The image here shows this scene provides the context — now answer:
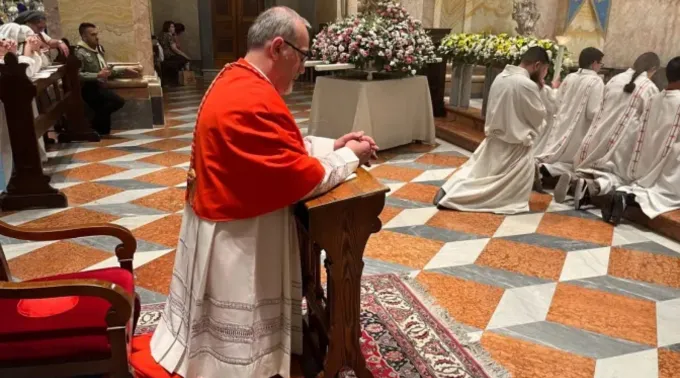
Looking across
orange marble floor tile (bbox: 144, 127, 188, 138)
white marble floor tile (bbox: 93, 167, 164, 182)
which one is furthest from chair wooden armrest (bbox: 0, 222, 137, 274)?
orange marble floor tile (bbox: 144, 127, 188, 138)

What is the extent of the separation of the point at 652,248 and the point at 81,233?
392 cm

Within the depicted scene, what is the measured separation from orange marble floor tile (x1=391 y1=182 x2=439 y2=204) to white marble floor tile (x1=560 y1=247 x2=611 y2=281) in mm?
1512

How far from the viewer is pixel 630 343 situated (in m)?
2.88

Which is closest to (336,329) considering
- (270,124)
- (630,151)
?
(270,124)

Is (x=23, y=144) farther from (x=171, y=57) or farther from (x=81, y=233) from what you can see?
(x=171, y=57)

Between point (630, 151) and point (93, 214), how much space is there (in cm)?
487

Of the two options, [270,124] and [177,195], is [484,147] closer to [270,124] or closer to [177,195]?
[177,195]

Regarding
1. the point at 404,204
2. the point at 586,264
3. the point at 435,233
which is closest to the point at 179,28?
the point at 404,204

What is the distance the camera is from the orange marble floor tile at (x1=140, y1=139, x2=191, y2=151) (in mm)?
7113

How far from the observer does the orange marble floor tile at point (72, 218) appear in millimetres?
4468

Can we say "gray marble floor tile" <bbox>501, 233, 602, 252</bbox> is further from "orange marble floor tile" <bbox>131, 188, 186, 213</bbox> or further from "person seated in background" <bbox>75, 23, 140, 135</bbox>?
"person seated in background" <bbox>75, 23, 140, 135</bbox>

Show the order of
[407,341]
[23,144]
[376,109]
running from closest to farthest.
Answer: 1. [407,341]
2. [23,144]
3. [376,109]

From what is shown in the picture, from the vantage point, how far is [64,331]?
5.97 feet

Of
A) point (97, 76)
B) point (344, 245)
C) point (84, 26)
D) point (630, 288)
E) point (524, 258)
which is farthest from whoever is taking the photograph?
point (97, 76)
